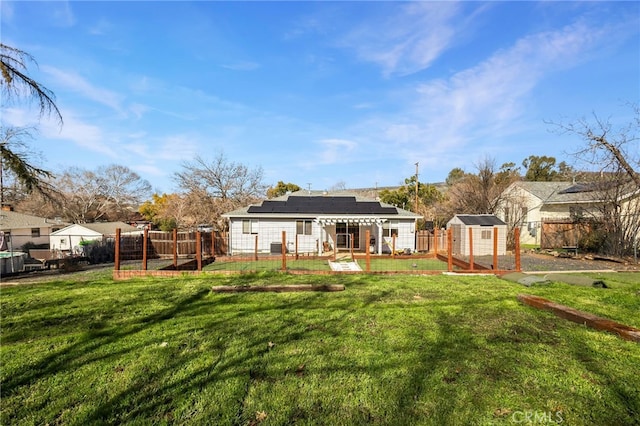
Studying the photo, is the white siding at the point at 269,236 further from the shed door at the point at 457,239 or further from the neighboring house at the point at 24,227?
the neighboring house at the point at 24,227

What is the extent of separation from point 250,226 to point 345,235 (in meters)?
6.21

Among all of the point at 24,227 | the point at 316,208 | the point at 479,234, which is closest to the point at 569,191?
the point at 479,234

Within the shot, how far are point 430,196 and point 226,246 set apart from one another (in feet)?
85.0

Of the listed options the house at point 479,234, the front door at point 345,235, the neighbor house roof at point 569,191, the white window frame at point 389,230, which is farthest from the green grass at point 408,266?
the neighbor house roof at point 569,191

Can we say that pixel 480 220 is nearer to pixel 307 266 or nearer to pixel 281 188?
pixel 307 266

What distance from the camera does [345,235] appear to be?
67.9ft

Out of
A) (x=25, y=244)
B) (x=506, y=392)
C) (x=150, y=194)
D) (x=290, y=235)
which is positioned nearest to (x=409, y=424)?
(x=506, y=392)

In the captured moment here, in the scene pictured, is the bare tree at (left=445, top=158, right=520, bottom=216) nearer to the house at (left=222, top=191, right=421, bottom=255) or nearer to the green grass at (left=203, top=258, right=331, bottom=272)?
the house at (left=222, top=191, right=421, bottom=255)

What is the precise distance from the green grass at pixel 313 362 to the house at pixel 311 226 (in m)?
13.0

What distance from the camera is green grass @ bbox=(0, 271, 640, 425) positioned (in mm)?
2562

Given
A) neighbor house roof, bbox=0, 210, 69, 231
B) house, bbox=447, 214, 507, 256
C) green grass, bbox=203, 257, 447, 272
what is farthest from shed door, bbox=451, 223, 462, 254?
neighbor house roof, bbox=0, 210, 69, 231

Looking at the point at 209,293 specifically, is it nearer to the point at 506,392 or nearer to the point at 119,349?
the point at 119,349

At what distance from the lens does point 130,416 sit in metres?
2.52

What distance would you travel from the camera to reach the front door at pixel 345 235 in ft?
67.7
